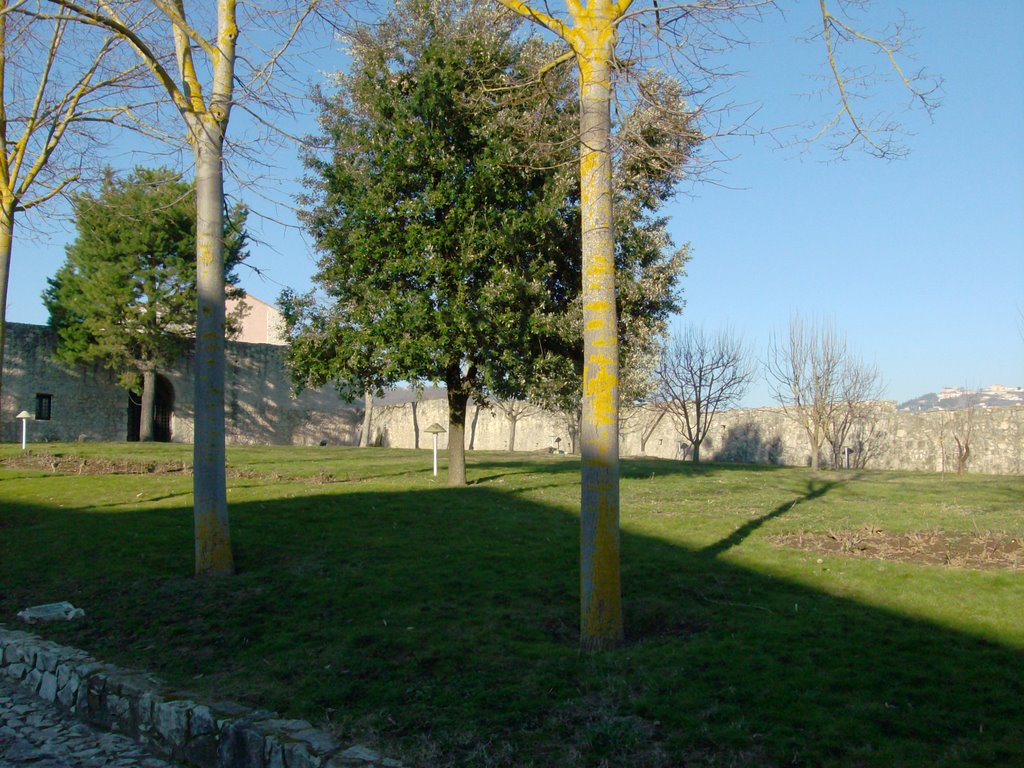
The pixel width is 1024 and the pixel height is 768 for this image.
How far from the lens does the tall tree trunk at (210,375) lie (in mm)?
8195

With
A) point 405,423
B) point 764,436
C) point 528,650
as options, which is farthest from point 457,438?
point 405,423

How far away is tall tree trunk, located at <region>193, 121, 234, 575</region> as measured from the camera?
8.20 m

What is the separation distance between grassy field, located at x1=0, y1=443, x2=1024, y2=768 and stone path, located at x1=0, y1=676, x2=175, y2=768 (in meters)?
0.56

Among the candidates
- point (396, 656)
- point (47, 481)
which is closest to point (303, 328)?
point (47, 481)

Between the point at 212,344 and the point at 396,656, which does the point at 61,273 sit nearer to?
the point at 212,344

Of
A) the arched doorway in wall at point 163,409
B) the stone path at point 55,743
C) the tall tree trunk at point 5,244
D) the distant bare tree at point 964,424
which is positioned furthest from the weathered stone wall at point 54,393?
the distant bare tree at point 964,424

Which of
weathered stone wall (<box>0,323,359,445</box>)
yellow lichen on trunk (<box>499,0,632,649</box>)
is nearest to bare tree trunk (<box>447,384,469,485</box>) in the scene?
yellow lichen on trunk (<box>499,0,632,649</box>)

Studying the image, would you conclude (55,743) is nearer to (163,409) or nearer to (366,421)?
(163,409)

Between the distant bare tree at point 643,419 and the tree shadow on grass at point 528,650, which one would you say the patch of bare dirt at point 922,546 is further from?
the distant bare tree at point 643,419

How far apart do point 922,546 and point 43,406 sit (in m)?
31.4

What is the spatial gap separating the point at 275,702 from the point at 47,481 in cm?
1259

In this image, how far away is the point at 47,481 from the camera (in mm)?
15484

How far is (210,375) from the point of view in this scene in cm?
818

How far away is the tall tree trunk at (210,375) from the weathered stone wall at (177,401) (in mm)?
20563
